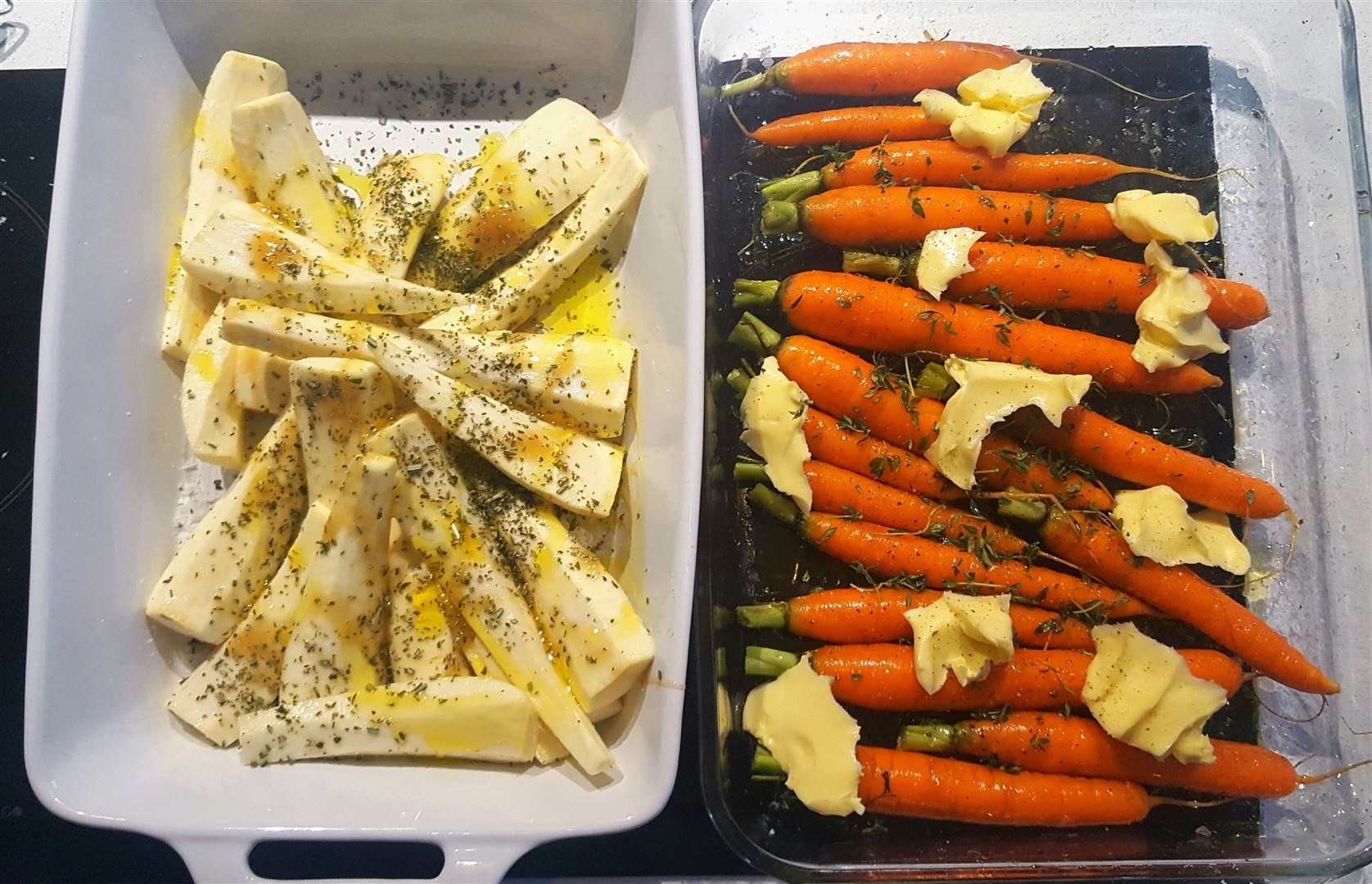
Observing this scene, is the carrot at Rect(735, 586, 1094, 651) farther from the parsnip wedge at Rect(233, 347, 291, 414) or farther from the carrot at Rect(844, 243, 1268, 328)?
the parsnip wedge at Rect(233, 347, 291, 414)

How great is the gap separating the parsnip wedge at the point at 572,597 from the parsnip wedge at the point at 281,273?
1.03 ft

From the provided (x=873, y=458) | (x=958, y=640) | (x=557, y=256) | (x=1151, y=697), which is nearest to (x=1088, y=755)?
(x=1151, y=697)

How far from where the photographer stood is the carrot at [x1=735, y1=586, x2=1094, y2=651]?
144 cm

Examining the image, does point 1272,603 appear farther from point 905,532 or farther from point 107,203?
point 107,203

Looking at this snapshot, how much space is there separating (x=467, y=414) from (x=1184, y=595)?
4.12ft

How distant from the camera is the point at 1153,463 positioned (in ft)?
4.85

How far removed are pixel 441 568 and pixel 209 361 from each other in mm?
509

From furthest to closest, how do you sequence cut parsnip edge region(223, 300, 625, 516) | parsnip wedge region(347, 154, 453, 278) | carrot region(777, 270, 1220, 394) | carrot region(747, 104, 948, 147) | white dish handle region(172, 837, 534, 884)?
carrot region(747, 104, 948, 147), carrot region(777, 270, 1220, 394), parsnip wedge region(347, 154, 453, 278), cut parsnip edge region(223, 300, 625, 516), white dish handle region(172, 837, 534, 884)

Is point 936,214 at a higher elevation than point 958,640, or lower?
higher

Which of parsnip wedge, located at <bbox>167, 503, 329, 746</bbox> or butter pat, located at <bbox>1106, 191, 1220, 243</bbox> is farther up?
butter pat, located at <bbox>1106, 191, 1220, 243</bbox>

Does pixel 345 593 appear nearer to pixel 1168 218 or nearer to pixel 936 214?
pixel 936 214

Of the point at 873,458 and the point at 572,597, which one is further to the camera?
the point at 873,458

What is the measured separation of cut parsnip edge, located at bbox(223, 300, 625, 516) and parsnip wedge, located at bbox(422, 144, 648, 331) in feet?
0.35

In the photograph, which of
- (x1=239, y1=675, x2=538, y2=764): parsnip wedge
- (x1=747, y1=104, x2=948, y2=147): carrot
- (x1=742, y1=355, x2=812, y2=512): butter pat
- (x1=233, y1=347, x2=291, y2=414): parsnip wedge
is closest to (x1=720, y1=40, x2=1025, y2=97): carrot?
(x1=747, y1=104, x2=948, y2=147): carrot
